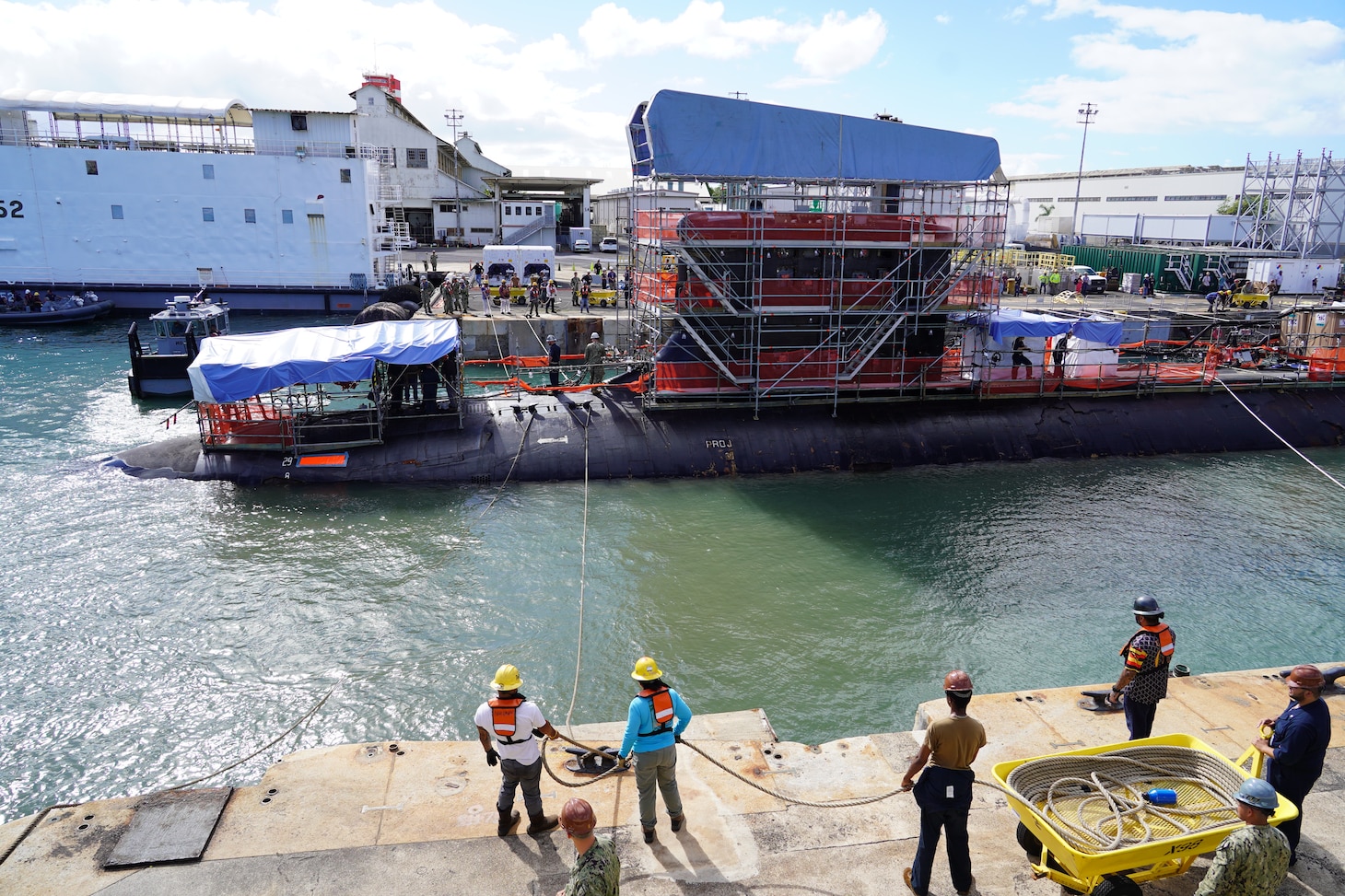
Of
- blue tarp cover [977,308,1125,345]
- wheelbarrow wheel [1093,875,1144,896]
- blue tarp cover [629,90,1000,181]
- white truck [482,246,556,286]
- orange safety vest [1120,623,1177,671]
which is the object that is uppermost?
blue tarp cover [629,90,1000,181]

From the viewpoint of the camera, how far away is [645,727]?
24.8 feet

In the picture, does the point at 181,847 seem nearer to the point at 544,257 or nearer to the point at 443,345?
the point at 443,345

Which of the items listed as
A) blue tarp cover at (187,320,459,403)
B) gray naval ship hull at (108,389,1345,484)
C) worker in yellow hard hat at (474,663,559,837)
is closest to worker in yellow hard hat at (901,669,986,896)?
worker in yellow hard hat at (474,663,559,837)

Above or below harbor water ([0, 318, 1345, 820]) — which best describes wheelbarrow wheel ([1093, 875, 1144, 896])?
above

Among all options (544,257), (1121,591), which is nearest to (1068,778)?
(1121,591)

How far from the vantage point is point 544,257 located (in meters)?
49.6

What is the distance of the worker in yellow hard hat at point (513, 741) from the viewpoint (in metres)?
7.67

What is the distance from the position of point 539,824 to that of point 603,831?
24.2 inches

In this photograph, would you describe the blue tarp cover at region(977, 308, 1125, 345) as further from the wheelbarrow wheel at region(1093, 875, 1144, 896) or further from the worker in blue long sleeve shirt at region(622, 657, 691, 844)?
the worker in blue long sleeve shirt at region(622, 657, 691, 844)

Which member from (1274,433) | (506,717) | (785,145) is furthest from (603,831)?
(1274,433)

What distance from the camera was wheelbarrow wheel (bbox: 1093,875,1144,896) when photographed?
6652mm

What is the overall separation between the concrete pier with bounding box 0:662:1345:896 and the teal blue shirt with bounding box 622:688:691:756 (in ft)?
3.42

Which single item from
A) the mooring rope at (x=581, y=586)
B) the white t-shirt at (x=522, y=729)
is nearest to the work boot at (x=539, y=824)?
the white t-shirt at (x=522, y=729)

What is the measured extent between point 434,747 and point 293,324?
139ft
